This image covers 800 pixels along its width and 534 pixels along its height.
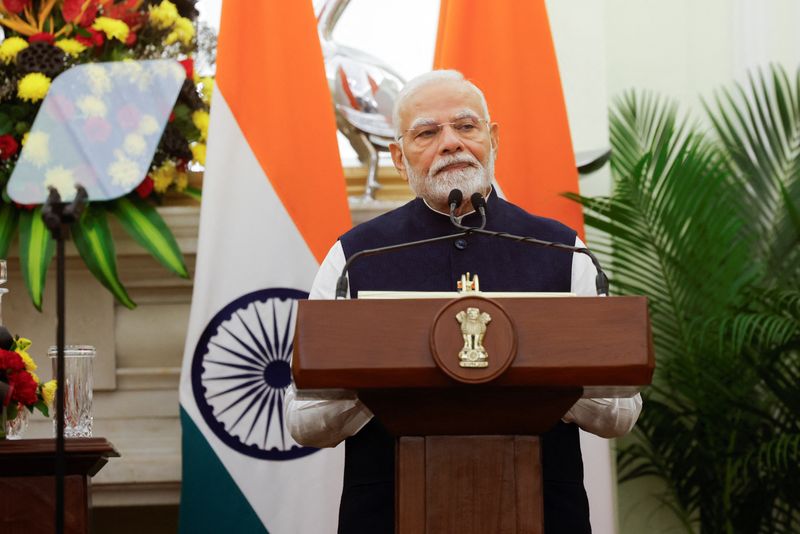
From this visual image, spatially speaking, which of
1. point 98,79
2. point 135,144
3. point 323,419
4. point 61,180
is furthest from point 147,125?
point 323,419

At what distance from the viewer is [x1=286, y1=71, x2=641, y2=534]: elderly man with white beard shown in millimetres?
2676

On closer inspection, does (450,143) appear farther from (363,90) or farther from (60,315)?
(363,90)

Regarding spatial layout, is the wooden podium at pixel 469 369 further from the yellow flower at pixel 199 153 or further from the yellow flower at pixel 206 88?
the yellow flower at pixel 206 88

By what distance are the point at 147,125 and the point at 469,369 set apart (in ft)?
5.70

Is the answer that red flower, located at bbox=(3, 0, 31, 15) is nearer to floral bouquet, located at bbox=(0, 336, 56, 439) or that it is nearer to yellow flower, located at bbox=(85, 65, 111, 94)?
yellow flower, located at bbox=(85, 65, 111, 94)

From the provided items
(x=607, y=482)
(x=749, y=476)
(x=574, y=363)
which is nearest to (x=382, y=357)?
(x=574, y=363)

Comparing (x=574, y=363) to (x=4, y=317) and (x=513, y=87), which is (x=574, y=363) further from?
(x=4, y=317)

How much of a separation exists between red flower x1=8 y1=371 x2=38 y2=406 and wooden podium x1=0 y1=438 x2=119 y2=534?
0.15 m

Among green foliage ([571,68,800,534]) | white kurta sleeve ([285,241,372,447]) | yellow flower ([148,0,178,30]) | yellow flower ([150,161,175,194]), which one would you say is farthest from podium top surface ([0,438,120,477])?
yellow flower ([148,0,178,30])

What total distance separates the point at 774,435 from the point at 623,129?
125 centimetres

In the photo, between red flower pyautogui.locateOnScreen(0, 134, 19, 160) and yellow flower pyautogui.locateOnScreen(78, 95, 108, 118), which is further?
red flower pyautogui.locateOnScreen(0, 134, 19, 160)

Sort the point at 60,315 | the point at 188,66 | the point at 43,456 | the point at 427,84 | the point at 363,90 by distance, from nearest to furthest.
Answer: the point at 60,315 < the point at 43,456 < the point at 427,84 < the point at 188,66 < the point at 363,90

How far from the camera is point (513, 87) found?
4.02 metres

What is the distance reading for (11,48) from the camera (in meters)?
4.06
